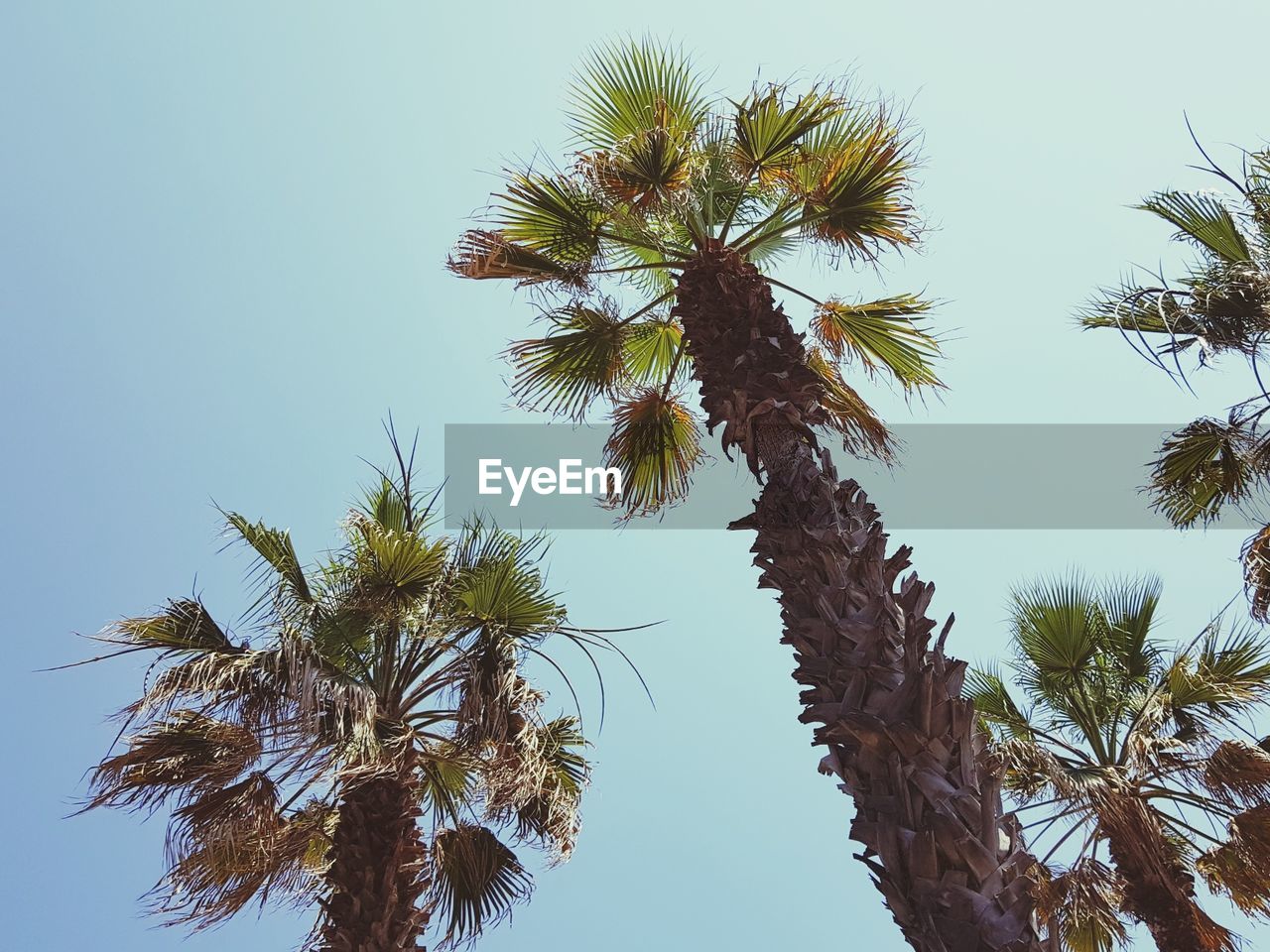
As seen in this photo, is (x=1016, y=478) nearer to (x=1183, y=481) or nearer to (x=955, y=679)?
(x=1183, y=481)

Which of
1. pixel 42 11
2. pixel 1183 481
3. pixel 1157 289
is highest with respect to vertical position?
pixel 42 11

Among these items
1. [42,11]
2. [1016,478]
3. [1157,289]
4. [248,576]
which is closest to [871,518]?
[1157,289]

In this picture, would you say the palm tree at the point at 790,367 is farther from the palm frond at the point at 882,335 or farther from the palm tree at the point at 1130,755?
the palm tree at the point at 1130,755

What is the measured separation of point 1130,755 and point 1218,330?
324 cm

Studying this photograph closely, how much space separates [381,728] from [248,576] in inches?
55.8

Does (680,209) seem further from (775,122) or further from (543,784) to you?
(543,784)

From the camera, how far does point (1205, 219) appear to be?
7.20m

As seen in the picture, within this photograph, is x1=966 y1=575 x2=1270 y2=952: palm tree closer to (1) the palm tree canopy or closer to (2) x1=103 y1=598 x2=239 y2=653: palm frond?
(1) the palm tree canopy

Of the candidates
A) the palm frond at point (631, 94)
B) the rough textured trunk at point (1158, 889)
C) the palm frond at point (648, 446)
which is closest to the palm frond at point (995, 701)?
the rough textured trunk at point (1158, 889)

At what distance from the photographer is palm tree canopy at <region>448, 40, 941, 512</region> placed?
21.1ft

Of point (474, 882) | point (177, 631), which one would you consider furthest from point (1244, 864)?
point (177, 631)

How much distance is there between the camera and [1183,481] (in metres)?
8.02

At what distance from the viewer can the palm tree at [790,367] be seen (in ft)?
11.4

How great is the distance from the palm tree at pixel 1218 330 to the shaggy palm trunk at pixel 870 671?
7.57 feet
